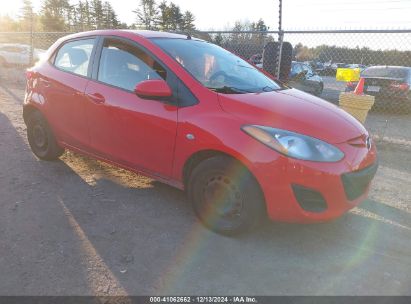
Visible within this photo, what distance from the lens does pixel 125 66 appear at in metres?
3.75

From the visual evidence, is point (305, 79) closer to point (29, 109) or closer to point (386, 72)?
point (386, 72)

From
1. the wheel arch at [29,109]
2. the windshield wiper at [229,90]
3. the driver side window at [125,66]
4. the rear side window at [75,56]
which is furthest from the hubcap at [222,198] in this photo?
the wheel arch at [29,109]

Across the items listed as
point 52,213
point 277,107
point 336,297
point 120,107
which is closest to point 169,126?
point 120,107

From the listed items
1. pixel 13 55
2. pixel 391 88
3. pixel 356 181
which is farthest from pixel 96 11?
pixel 356 181

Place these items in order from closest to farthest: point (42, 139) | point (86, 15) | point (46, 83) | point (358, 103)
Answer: point (46, 83) < point (42, 139) < point (358, 103) < point (86, 15)

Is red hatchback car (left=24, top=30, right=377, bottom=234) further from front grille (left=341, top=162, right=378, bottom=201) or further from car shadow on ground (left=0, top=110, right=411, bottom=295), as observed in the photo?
car shadow on ground (left=0, top=110, right=411, bottom=295)

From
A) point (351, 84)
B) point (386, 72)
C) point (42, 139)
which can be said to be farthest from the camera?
point (351, 84)

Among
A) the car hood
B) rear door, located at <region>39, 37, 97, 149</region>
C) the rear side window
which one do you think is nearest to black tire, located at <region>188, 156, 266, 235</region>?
the car hood

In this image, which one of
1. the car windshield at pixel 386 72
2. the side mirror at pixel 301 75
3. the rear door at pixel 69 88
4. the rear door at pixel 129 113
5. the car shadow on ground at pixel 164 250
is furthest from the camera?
the side mirror at pixel 301 75

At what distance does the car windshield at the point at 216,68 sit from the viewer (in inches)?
138

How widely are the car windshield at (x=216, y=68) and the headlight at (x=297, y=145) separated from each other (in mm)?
662

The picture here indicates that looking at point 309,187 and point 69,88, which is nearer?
point 309,187

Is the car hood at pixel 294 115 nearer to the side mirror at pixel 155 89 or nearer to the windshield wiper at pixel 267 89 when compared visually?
the windshield wiper at pixel 267 89

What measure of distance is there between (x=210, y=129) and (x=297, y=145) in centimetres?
71
